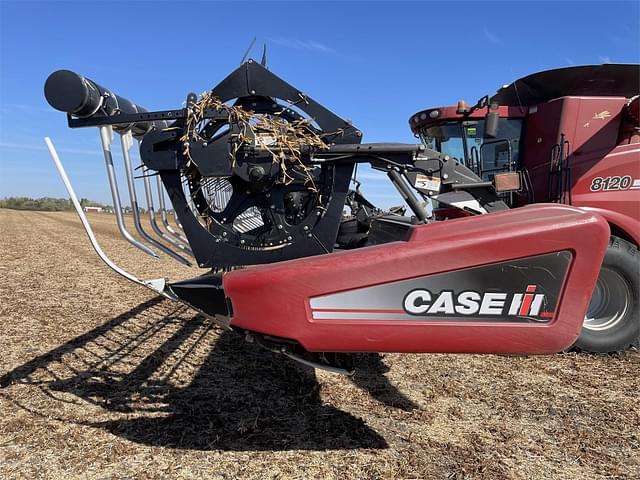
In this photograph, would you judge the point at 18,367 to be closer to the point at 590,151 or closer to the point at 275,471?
the point at 275,471

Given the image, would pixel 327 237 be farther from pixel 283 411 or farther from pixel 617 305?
pixel 617 305

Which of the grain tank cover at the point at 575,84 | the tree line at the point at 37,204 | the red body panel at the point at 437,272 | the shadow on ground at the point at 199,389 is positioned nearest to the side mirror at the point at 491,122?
the grain tank cover at the point at 575,84

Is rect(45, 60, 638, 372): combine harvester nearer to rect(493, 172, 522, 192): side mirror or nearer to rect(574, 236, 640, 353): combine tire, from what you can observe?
rect(493, 172, 522, 192): side mirror

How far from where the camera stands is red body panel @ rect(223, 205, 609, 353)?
2207 mm

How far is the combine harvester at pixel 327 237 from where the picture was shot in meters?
2.22

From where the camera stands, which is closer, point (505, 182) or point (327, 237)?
point (327, 237)

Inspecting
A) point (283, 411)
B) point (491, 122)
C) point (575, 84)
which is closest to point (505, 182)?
point (283, 411)

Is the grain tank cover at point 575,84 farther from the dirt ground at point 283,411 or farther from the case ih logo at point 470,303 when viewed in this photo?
the case ih logo at point 470,303

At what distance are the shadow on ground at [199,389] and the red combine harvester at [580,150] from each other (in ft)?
6.58

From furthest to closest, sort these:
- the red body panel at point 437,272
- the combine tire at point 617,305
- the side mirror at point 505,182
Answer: the combine tire at point 617,305 → the side mirror at point 505,182 → the red body panel at point 437,272

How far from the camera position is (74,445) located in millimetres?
2619

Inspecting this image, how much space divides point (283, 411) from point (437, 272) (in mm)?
1505

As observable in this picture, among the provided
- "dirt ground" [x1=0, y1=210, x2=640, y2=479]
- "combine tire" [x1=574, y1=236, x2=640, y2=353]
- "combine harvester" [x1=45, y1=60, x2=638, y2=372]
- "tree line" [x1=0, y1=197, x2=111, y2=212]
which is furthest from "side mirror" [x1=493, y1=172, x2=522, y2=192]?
"tree line" [x1=0, y1=197, x2=111, y2=212]

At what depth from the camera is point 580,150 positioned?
4.82m
